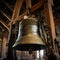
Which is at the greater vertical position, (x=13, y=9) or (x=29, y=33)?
(x=13, y=9)

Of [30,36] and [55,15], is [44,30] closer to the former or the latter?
[30,36]

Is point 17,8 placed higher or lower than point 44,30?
higher

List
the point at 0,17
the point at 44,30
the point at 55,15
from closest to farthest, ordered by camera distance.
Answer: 1. the point at 44,30
2. the point at 55,15
3. the point at 0,17

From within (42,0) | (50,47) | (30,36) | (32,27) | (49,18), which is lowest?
(50,47)

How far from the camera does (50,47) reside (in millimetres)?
2293

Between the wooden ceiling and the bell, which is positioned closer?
the bell

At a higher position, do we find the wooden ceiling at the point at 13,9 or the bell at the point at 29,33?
the wooden ceiling at the point at 13,9

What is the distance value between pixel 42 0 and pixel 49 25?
57 cm

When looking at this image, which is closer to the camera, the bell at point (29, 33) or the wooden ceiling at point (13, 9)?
the bell at point (29, 33)

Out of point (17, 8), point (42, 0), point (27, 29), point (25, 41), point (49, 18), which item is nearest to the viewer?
point (25, 41)

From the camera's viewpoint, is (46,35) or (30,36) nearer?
(30,36)

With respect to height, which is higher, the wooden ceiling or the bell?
the wooden ceiling

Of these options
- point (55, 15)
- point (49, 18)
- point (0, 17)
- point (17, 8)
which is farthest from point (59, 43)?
point (0, 17)

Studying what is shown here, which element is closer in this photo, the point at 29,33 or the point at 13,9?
the point at 29,33
